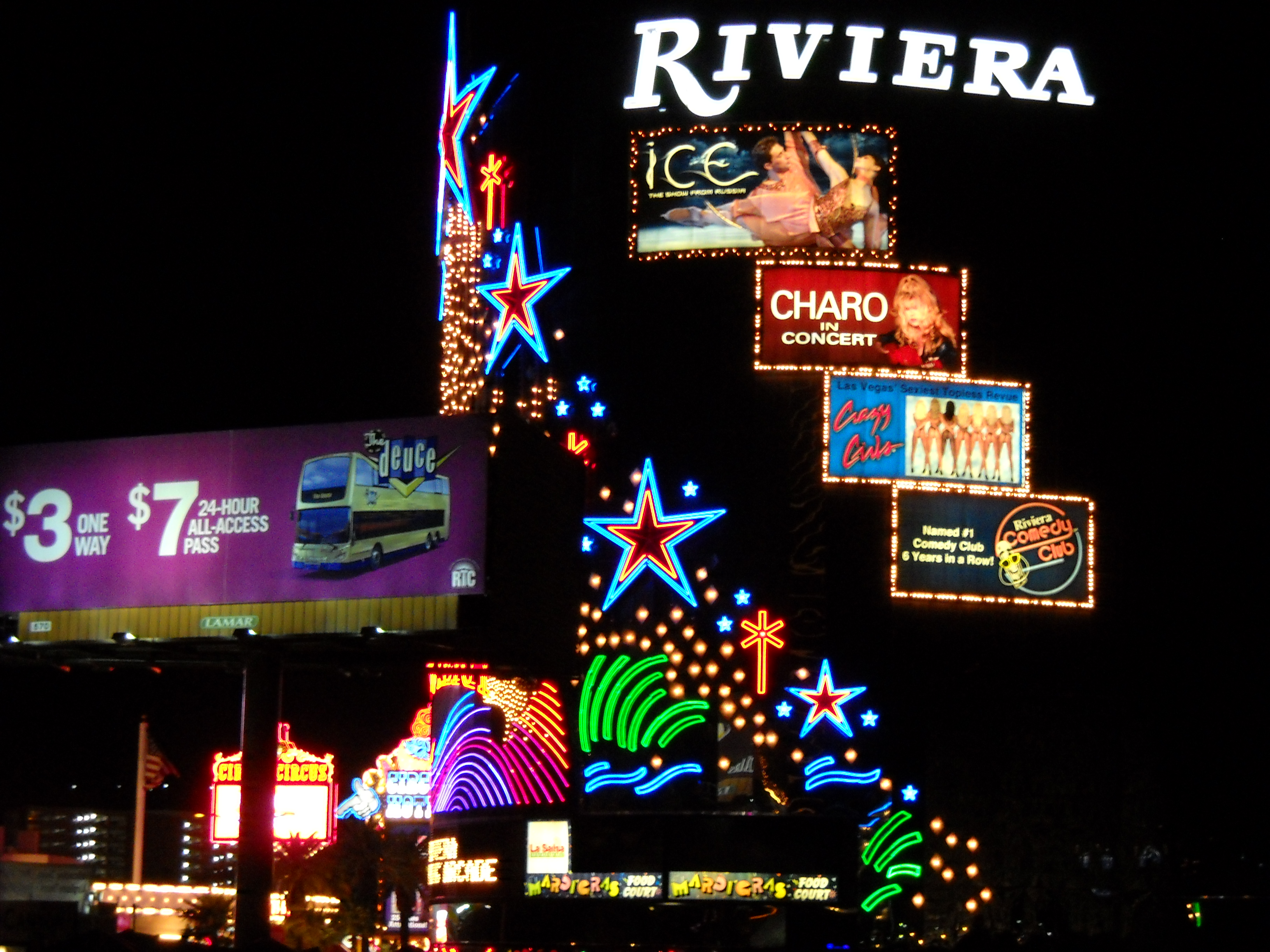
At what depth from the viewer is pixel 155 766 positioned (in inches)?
1542

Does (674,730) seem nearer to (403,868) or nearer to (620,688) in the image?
(620,688)

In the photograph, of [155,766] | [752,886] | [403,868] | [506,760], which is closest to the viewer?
[752,886]

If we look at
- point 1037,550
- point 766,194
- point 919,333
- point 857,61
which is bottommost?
point 1037,550

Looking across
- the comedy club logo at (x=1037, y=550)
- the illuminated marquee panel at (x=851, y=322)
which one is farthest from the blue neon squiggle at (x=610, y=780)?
the comedy club logo at (x=1037, y=550)

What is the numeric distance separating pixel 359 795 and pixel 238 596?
13318 mm

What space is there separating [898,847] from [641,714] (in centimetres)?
565

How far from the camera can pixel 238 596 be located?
24.2 metres

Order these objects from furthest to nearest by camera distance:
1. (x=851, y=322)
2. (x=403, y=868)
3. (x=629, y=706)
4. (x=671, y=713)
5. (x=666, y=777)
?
(x=851, y=322)
(x=403, y=868)
(x=629, y=706)
(x=671, y=713)
(x=666, y=777)

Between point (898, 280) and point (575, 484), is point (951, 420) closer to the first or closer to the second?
point (898, 280)

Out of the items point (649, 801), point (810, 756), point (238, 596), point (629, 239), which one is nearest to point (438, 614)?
point (238, 596)

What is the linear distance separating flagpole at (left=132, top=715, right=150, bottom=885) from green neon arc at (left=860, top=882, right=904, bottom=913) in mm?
17852

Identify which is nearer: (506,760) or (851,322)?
(506,760)

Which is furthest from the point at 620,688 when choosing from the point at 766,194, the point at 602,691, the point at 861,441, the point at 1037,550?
the point at 766,194

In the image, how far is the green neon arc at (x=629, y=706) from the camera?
3014 centimetres
